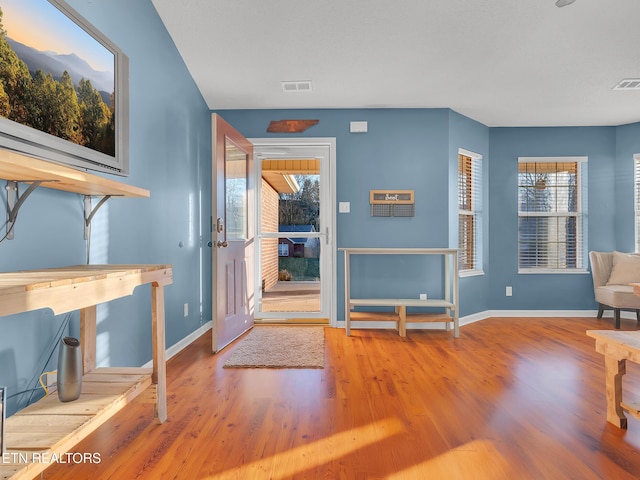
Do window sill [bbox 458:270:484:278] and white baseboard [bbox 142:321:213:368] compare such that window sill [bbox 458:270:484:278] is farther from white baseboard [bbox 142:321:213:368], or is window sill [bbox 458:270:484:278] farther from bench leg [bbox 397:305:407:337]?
white baseboard [bbox 142:321:213:368]

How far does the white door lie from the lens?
3.04 m

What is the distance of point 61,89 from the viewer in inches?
59.2

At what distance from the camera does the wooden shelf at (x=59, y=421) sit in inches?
42.4

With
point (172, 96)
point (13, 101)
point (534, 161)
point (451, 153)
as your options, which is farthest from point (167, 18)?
point (534, 161)

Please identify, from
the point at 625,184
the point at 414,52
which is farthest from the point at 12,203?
the point at 625,184

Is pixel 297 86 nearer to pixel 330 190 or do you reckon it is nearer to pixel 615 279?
pixel 330 190

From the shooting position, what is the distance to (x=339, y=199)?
404cm

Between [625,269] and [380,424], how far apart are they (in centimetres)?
403

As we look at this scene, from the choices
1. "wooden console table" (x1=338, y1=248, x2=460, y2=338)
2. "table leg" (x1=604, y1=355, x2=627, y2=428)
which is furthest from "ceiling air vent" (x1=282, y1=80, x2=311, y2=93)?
"table leg" (x1=604, y1=355, x2=627, y2=428)

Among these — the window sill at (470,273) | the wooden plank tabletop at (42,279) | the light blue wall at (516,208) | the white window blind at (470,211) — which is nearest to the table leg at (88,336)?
the wooden plank tabletop at (42,279)

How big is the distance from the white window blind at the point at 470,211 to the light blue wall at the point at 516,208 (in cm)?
26

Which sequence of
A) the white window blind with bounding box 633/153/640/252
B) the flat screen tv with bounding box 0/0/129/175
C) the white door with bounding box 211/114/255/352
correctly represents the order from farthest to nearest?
1. the white window blind with bounding box 633/153/640/252
2. the white door with bounding box 211/114/255/352
3. the flat screen tv with bounding box 0/0/129/175

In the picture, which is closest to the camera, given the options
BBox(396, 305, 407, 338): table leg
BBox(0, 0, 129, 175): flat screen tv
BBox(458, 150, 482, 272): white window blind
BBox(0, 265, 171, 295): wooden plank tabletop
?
BBox(0, 265, 171, 295): wooden plank tabletop

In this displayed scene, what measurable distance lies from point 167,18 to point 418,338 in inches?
135
